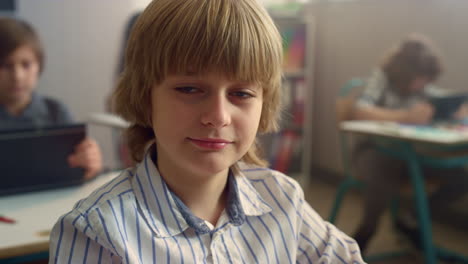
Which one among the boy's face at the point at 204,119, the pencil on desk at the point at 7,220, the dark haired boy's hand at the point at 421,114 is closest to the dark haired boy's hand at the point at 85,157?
the pencil on desk at the point at 7,220

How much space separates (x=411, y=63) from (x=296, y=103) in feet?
3.96

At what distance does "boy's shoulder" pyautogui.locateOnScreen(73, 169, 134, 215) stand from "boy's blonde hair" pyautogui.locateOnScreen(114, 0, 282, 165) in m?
0.13

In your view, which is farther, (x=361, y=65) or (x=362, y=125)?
(x=361, y=65)

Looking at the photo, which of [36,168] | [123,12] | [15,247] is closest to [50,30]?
[123,12]

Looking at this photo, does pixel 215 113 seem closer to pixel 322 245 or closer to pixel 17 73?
pixel 322 245

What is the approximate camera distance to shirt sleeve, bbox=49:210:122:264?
729mm

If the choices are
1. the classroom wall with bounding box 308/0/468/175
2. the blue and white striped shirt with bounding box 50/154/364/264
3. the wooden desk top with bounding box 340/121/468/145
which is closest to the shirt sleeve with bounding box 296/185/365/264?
the blue and white striped shirt with bounding box 50/154/364/264

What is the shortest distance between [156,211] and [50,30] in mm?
2303

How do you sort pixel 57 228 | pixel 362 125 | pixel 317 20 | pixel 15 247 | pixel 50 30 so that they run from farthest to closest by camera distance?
pixel 317 20 → pixel 50 30 → pixel 362 125 → pixel 15 247 → pixel 57 228

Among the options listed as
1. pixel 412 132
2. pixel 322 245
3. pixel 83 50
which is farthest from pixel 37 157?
pixel 83 50

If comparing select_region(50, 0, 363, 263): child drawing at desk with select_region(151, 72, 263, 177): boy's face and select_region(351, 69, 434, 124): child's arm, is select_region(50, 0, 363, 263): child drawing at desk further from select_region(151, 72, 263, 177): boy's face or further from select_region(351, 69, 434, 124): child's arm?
select_region(351, 69, 434, 124): child's arm

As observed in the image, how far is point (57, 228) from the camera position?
744 mm

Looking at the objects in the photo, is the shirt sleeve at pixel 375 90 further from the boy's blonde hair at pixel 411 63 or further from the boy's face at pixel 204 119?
the boy's face at pixel 204 119

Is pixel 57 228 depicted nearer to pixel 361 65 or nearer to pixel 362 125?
pixel 362 125
